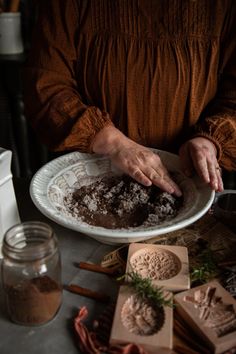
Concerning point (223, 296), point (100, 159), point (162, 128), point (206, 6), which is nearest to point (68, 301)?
point (223, 296)

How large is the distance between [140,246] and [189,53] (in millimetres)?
450

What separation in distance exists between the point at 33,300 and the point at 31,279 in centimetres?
3

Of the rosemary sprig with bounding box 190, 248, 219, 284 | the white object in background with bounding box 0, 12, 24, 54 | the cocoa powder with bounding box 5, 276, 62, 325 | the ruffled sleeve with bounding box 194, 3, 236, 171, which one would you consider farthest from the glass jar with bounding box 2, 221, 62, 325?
the white object in background with bounding box 0, 12, 24, 54

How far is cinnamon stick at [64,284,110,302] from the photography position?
0.64 meters

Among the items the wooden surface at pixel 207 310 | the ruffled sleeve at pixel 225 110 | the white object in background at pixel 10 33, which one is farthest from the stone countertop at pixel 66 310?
the white object in background at pixel 10 33

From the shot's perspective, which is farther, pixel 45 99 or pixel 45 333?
pixel 45 99

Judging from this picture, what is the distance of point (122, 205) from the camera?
799mm

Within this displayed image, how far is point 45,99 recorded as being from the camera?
0.92 m

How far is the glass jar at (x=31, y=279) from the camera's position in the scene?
576 mm

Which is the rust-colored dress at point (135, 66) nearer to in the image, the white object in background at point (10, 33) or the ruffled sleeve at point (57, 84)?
the ruffled sleeve at point (57, 84)

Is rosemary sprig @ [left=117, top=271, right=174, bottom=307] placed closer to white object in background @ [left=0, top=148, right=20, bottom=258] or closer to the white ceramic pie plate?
the white ceramic pie plate

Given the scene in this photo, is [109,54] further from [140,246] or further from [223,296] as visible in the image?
[223,296]

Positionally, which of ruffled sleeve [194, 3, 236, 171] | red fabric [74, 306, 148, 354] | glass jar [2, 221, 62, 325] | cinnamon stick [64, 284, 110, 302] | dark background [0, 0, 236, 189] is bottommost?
dark background [0, 0, 236, 189]

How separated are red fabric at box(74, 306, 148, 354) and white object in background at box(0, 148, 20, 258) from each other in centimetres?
22
